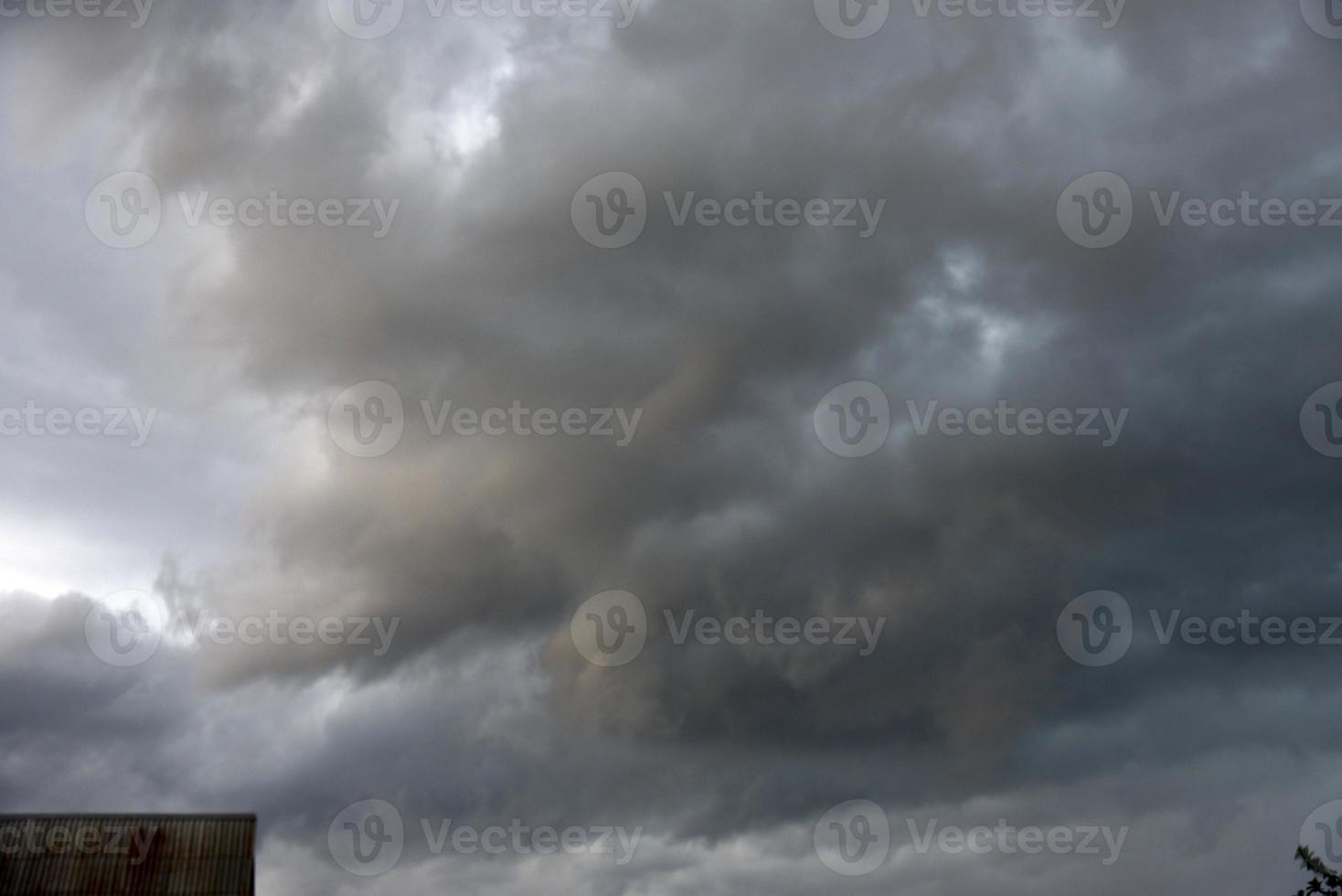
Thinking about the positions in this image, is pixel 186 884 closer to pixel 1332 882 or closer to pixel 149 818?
pixel 149 818

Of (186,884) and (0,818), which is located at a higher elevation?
(0,818)

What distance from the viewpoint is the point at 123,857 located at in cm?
7031

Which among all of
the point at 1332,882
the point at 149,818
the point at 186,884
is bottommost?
the point at 1332,882

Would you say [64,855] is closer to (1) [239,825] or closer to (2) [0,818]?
(2) [0,818]

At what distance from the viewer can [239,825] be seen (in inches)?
2896

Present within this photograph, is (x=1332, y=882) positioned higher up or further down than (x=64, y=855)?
further down

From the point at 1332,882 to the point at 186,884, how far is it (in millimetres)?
63248

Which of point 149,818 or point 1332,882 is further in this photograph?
point 149,818

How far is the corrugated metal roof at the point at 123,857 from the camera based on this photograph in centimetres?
6881

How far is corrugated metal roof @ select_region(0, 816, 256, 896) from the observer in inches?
2709

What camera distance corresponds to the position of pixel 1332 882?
5562 centimetres

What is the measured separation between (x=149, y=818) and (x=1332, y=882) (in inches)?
2650

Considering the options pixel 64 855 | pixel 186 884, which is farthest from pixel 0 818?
pixel 186 884

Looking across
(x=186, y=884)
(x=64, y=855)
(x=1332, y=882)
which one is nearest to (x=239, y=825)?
(x=186, y=884)
